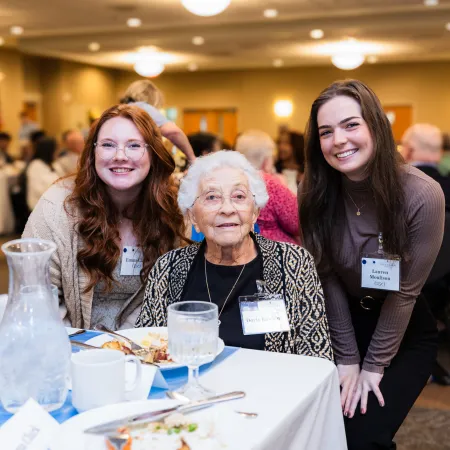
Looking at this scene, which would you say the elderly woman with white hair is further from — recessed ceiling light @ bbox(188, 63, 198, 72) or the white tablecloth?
recessed ceiling light @ bbox(188, 63, 198, 72)

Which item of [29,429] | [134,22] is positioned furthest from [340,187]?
[134,22]

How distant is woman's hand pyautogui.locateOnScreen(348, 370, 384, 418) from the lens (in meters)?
1.95

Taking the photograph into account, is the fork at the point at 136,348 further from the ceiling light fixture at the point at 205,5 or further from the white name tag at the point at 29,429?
the ceiling light fixture at the point at 205,5

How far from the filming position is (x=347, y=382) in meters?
2.05

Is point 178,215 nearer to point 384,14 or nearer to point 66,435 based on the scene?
point 66,435

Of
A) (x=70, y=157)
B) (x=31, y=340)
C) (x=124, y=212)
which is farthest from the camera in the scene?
(x=70, y=157)

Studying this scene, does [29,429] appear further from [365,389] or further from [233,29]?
[233,29]

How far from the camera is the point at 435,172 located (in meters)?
4.18

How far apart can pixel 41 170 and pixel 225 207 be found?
585cm

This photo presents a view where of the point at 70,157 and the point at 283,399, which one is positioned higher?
the point at 70,157

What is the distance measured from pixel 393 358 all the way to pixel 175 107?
46.3ft

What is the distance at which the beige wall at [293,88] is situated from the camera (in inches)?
542

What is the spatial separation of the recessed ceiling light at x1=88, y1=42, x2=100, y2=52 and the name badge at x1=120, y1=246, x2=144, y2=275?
9518mm

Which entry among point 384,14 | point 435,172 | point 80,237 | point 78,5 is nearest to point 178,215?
point 80,237
